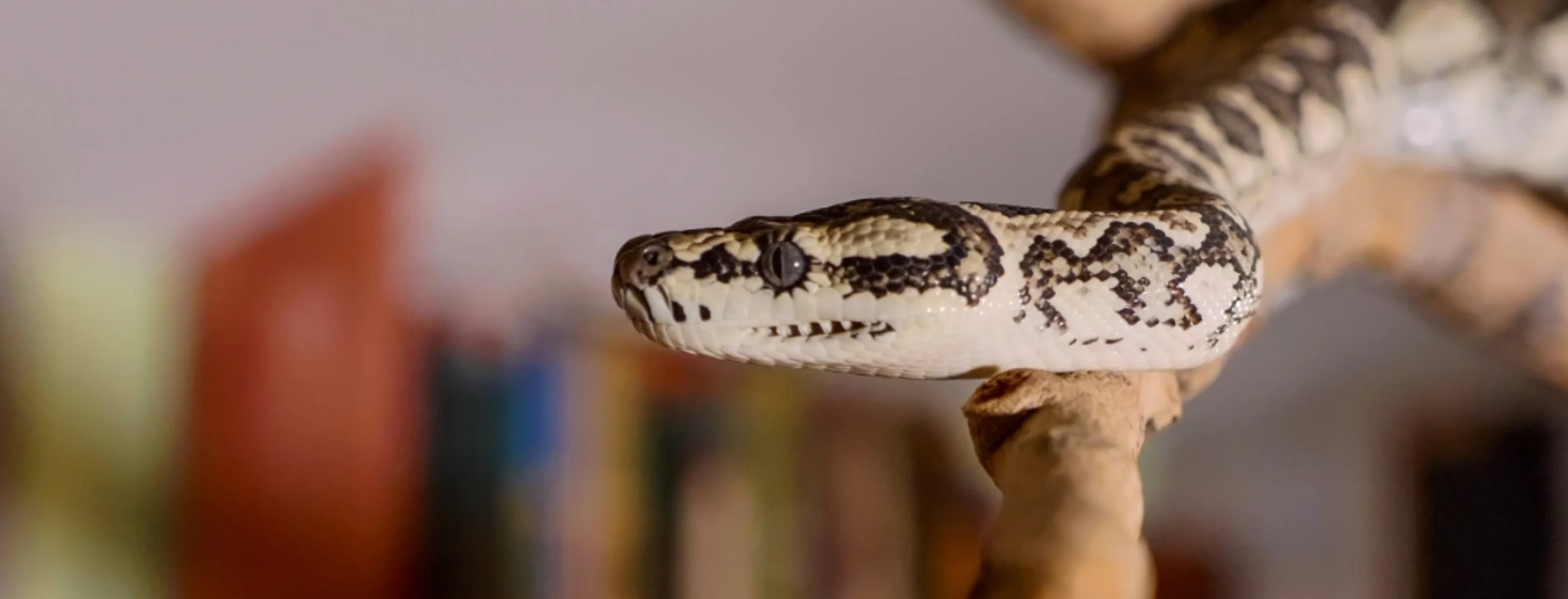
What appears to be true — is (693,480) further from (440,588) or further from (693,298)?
(693,298)

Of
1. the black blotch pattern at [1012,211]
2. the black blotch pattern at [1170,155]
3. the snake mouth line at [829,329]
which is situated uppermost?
the black blotch pattern at [1170,155]

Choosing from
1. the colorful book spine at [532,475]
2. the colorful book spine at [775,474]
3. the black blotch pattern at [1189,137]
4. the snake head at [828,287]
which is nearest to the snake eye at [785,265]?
the snake head at [828,287]

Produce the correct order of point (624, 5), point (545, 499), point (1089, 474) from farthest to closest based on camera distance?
point (624, 5) < point (545, 499) < point (1089, 474)

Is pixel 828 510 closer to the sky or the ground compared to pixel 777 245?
closer to the ground

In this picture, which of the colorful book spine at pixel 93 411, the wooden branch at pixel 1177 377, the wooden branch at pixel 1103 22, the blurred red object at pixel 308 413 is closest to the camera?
the wooden branch at pixel 1177 377

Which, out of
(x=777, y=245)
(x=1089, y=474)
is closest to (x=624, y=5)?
(x=777, y=245)

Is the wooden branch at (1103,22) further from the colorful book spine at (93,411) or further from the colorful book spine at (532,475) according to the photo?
the colorful book spine at (93,411)

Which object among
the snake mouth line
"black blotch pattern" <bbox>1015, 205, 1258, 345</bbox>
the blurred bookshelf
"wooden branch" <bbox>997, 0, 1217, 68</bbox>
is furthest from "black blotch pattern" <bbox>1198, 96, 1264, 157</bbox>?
the blurred bookshelf

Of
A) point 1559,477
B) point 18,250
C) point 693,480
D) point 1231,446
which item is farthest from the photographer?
point 1231,446
